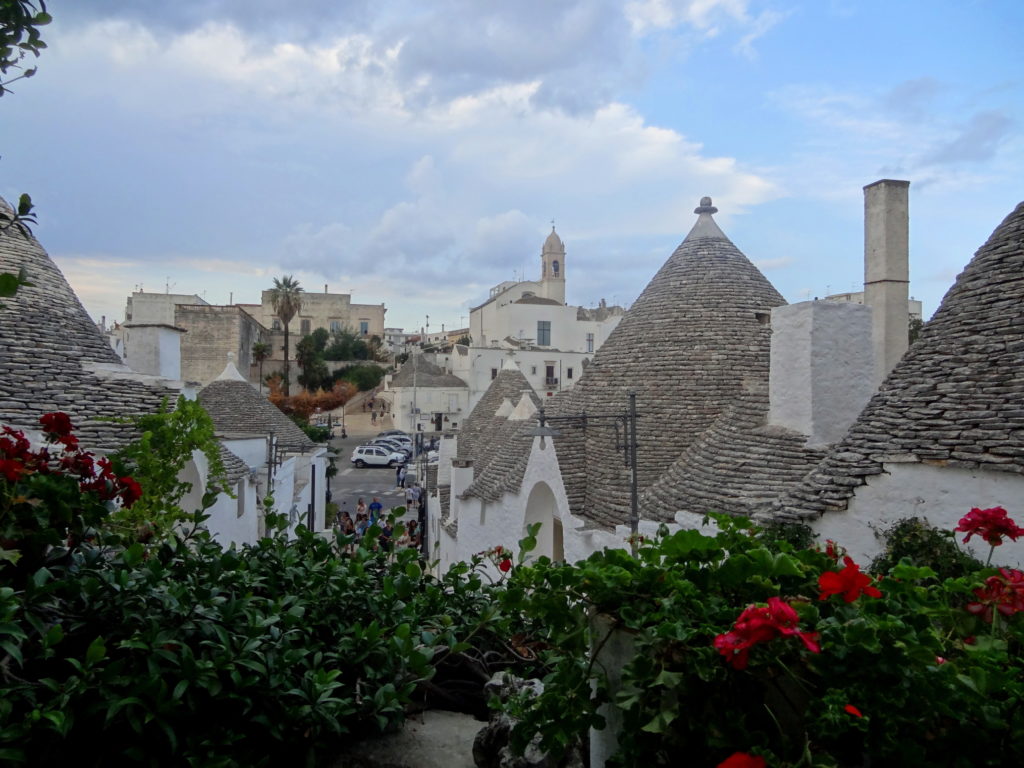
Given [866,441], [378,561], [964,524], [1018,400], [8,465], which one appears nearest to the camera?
[8,465]

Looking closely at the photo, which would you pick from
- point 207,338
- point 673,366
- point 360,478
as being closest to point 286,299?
point 207,338

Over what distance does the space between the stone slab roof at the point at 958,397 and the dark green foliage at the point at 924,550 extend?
22.1 inches

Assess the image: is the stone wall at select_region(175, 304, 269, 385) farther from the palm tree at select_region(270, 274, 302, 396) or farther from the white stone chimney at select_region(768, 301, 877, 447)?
the white stone chimney at select_region(768, 301, 877, 447)

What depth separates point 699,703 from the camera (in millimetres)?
2158

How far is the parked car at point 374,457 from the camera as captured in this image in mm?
45594

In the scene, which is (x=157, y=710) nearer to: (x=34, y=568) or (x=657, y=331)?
(x=34, y=568)

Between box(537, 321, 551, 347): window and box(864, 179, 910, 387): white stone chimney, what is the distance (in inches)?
1938

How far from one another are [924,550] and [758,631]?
5.23m

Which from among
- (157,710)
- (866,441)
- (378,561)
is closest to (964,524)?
(378,561)

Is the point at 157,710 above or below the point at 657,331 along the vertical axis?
below

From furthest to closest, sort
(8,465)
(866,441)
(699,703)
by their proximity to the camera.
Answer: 1. (866,441)
2. (8,465)
3. (699,703)

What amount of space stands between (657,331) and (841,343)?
3.40 meters

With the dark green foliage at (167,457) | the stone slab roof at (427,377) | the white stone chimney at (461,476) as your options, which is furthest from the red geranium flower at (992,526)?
the stone slab roof at (427,377)

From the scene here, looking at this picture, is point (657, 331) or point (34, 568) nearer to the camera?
point (34, 568)
